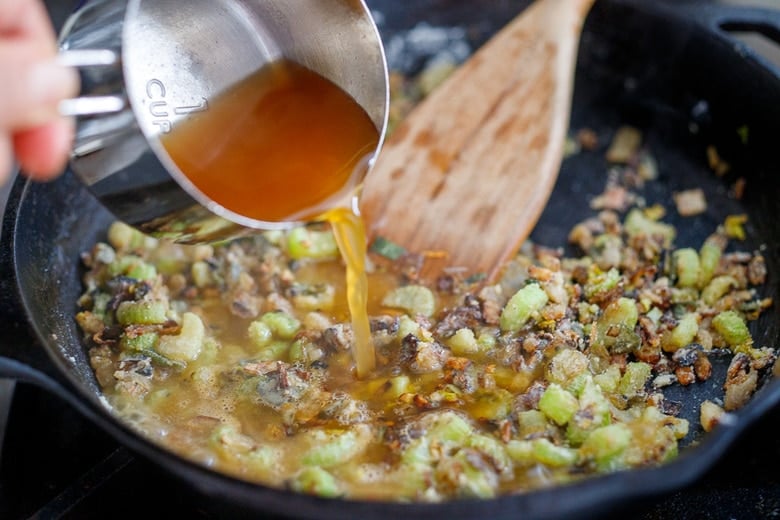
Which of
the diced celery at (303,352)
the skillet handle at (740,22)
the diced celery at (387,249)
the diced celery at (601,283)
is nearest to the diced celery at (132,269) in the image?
the diced celery at (303,352)

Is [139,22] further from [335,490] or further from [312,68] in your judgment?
[335,490]

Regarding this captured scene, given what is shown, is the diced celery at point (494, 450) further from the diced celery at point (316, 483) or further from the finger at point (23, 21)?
the finger at point (23, 21)

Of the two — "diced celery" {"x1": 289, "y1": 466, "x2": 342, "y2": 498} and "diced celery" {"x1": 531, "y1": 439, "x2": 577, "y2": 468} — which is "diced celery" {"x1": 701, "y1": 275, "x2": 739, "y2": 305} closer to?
"diced celery" {"x1": 531, "y1": 439, "x2": 577, "y2": 468}

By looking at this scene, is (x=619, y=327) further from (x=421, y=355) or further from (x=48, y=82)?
(x=48, y=82)

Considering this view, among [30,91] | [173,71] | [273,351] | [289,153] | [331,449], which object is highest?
[30,91]

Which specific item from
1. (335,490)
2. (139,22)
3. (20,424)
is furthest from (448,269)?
(20,424)

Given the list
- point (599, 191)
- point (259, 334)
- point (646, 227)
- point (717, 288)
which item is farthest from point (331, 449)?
point (599, 191)
